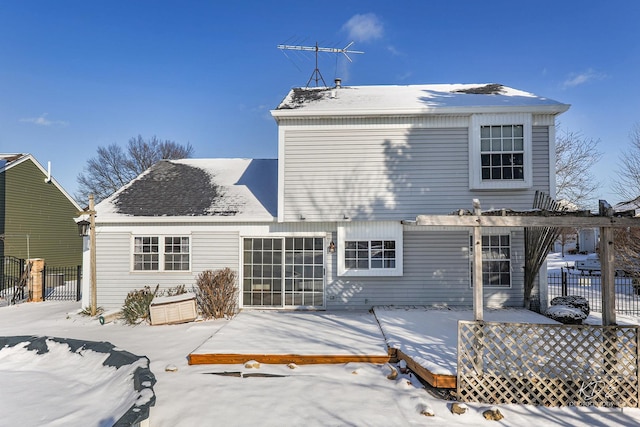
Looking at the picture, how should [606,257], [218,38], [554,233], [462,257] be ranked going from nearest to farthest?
1. [606,257]
2. [554,233]
3. [462,257]
4. [218,38]

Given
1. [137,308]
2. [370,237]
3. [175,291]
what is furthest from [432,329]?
[137,308]

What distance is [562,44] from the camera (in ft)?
44.3

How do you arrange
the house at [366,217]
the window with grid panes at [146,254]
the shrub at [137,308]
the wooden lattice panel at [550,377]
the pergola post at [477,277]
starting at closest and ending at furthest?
the wooden lattice panel at [550,377] → the pergola post at [477,277] → the shrub at [137,308] → the house at [366,217] → the window with grid panes at [146,254]

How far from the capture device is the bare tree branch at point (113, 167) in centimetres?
3262

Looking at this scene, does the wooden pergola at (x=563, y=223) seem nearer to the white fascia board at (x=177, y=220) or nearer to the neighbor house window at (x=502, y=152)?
the neighbor house window at (x=502, y=152)

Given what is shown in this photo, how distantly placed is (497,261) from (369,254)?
3469mm

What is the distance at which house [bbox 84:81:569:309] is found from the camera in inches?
363

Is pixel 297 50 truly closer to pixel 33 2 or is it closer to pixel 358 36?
pixel 358 36

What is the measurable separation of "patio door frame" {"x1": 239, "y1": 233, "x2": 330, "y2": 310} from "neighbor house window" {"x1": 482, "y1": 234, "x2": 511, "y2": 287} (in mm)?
4388

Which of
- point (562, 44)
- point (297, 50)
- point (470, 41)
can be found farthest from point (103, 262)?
point (562, 44)

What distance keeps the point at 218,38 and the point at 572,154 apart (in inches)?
893

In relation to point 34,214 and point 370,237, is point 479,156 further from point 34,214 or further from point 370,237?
point 34,214

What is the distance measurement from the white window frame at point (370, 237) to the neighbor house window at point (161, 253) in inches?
171

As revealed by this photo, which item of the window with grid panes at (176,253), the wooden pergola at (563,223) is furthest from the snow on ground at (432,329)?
the window with grid panes at (176,253)
